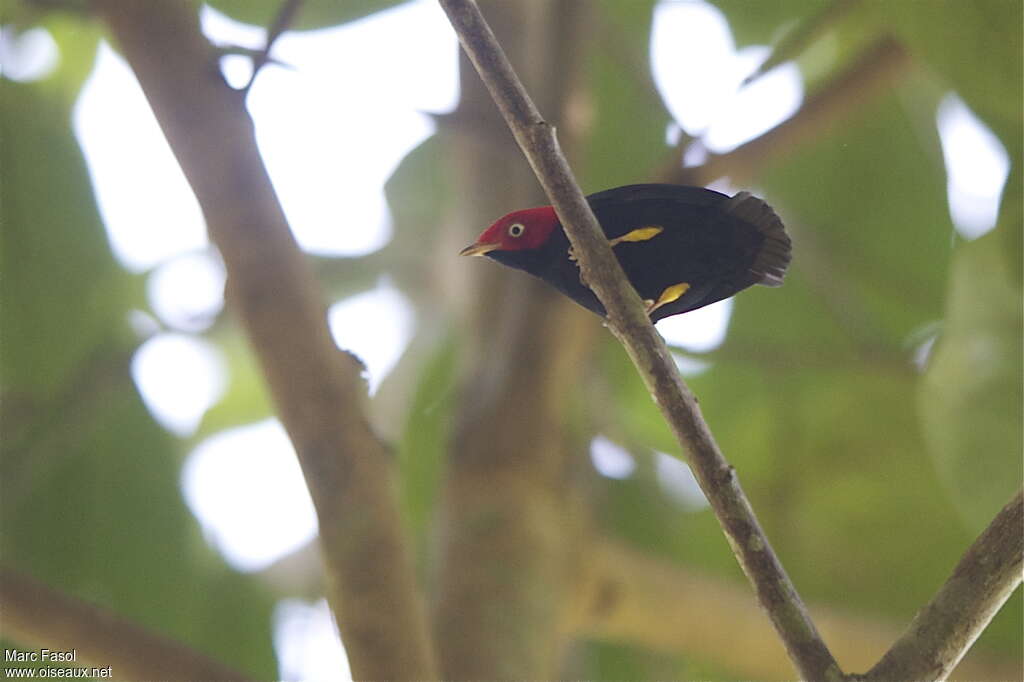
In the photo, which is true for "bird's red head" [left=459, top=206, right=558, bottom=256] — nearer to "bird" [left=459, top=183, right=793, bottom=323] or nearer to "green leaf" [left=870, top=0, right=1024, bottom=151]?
"bird" [left=459, top=183, right=793, bottom=323]

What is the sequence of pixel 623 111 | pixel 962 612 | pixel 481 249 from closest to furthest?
pixel 962 612 < pixel 481 249 < pixel 623 111

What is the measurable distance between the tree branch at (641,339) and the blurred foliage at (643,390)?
1.21 m

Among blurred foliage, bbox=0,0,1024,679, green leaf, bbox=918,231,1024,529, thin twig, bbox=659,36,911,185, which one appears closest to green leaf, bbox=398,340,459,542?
blurred foliage, bbox=0,0,1024,679

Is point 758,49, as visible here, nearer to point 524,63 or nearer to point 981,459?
point 524,63

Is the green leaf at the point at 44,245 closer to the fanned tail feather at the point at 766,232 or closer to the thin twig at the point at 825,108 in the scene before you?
the thin twig at the point at 825,108

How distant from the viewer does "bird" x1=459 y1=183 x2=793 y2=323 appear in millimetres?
1135

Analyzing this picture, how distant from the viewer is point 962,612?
112 cm

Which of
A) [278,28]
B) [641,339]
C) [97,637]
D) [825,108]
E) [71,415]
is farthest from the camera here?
[71,415]

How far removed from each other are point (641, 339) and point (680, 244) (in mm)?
202

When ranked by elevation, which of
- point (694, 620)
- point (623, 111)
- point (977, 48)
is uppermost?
point (623, 111)

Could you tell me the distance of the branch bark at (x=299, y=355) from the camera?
60.4 inches

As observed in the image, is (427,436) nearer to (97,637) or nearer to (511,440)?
(511,440)

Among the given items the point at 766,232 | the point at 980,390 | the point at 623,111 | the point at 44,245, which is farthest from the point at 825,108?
the point at 44,245

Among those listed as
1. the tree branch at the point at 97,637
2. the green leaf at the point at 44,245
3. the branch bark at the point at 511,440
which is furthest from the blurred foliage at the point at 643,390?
the tree branch at the point at 97,637
